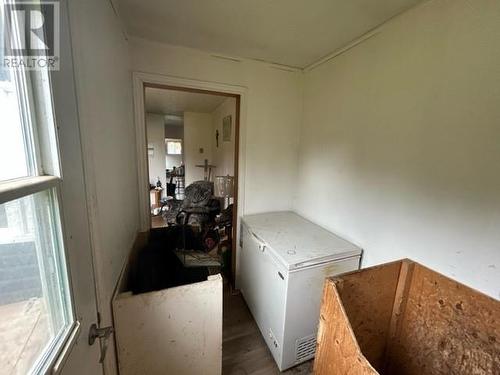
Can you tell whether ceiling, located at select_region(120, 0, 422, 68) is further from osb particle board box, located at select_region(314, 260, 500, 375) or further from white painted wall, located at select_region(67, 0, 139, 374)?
osb particle board box, located at select_region(314, 260, 500, 375)

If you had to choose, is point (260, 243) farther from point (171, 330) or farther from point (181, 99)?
point (181, 99)

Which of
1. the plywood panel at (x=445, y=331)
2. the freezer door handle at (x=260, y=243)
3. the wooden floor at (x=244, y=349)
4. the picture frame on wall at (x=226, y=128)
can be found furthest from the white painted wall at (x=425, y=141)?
the picture frame on wall at (x=226, y=128)

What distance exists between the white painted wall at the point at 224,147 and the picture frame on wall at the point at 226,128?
67 millimetres

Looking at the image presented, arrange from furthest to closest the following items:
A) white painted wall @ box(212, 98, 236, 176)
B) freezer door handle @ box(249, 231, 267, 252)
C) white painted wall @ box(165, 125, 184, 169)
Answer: white painted wall @ box(165, 125, 184, 169) → white painted wall @ box(212, 98, 236, 176) → freezer door handle @ box(249, 231, 267, 252)

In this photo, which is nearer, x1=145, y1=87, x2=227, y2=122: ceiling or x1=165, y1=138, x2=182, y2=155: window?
x1=145, y1=87, x2=227, y2=122: ceiling

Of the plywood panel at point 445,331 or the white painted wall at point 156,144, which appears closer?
the plywood panel at point 445,331

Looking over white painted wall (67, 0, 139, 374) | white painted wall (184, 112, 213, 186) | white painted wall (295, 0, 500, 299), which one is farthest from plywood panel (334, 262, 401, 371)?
white painted wall (184, 112, 213, 186)

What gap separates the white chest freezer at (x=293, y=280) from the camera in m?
1.30

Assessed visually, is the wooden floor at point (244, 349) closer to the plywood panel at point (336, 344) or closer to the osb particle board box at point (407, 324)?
the osb particle board box at point (407, 324)

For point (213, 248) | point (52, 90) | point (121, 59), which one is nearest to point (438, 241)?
point (52, 90)

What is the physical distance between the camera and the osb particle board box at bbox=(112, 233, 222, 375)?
972mm

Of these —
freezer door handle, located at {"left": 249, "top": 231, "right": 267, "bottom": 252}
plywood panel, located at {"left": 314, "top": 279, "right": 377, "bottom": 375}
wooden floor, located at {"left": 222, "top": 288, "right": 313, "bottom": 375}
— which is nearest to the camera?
plywood panel, located at {"left": 314, "top": 279, "right": 377, "bottom": 375}

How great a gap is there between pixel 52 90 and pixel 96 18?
60 cm

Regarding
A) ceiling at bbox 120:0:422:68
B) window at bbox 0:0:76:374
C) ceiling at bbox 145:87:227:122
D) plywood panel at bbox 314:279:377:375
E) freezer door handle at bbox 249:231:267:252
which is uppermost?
ceiling at bbox 145:87:227:122
